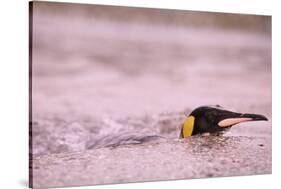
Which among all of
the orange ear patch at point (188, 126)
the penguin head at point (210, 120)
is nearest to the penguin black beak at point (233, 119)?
the penguin head at point (210, 120)

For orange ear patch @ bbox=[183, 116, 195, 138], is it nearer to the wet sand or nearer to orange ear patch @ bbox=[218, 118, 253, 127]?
the wet sand

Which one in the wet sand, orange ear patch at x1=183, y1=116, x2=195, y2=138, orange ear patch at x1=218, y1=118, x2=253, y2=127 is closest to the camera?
the wet sand

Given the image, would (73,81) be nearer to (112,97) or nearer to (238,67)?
(112,97)

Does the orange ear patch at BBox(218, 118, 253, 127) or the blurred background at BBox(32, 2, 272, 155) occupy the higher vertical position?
the blurred background at BBox(32, 2, 272, 155)

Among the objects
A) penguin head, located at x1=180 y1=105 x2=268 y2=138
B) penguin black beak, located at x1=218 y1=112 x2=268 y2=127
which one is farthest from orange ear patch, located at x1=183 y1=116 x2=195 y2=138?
penguin black beak, located at x1=218 y1=112 x2=268 y2=127

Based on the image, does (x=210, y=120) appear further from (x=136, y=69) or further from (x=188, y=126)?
(x=136, y=69)

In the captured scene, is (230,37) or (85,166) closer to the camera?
(85,166)

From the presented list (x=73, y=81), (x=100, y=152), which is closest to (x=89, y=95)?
(x=73, y=81)

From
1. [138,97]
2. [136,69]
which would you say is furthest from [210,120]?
[136,69]
